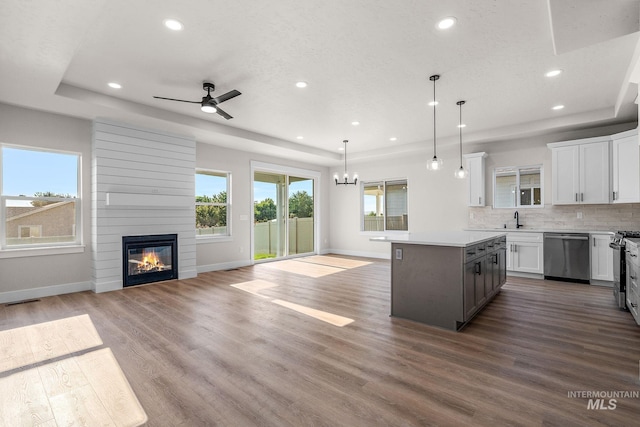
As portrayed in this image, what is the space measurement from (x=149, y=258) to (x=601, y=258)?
7.84 meters

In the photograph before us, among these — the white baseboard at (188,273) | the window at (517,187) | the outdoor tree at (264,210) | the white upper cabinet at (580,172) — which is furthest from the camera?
the outdoor tree at (264,210)

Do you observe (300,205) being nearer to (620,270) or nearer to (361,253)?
(361,253)

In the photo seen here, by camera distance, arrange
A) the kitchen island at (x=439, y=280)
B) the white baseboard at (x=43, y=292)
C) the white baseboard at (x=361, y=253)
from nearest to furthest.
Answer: the kitchen island at (x=439, y=280)
the white baseboard at (x=43, y=292)
the white baseboard at (x=361, y=253)

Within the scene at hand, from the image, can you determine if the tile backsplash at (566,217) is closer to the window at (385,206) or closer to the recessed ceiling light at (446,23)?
the window at (385,206)

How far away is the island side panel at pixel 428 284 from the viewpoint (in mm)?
3195

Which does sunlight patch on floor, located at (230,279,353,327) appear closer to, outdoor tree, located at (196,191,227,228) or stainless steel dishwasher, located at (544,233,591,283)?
outdoor tree, located at (196,191,227,228)

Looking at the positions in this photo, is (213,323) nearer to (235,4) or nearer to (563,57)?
(235,4)

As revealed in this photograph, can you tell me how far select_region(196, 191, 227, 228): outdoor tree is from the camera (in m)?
6.62

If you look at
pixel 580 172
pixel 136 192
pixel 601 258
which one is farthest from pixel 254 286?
pixel 580 172


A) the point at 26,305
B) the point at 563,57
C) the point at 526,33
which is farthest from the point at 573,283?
the point at 26,305

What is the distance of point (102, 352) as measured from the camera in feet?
9.09

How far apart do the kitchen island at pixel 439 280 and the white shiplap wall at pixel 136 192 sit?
4.24 m

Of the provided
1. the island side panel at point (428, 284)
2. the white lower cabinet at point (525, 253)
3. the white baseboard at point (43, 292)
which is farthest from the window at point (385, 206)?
the white baseboard at point (43, 292)

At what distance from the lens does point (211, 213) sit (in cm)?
679
